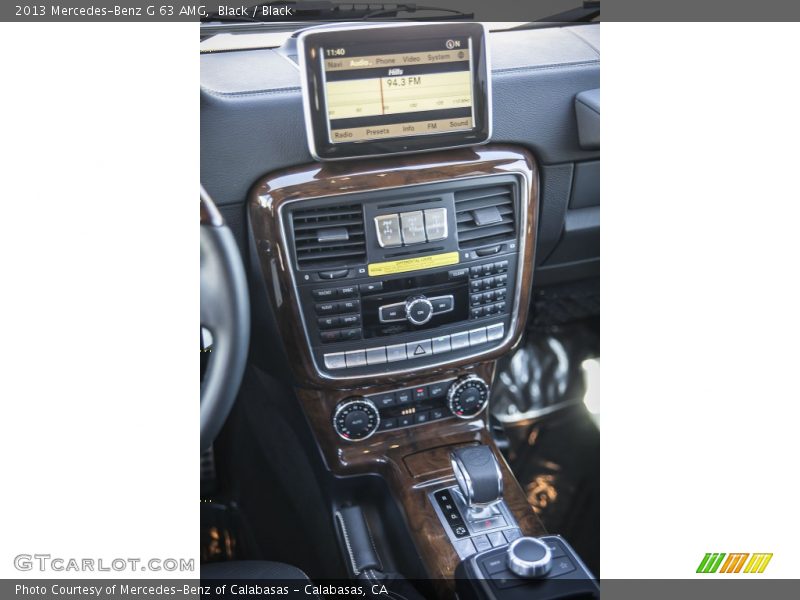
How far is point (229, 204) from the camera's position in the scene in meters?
1.08

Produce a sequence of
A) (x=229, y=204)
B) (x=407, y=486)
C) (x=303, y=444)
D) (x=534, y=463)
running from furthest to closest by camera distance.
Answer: (x=534, y=463) < (x=303, y=444) < (x=407, y=486) < (x=229, y=204)

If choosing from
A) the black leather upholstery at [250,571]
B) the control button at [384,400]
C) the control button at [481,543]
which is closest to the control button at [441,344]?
the control button at [384,400]

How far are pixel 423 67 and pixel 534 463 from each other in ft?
3.44

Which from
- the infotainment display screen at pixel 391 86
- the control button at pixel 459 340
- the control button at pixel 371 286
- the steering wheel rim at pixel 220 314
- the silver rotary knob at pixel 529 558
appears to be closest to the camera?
the steering wheel rim at pixel 220 314

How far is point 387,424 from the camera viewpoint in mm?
1315

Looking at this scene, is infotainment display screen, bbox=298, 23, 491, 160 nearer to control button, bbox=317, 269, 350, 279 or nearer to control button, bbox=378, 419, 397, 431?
control button, bbox=317, 269, 350, 279

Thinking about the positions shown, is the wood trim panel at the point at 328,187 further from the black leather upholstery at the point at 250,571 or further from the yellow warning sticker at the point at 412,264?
the black leather upholstery at the point at 250,571

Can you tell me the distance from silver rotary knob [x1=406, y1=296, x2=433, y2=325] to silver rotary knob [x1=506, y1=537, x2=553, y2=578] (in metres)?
0.35

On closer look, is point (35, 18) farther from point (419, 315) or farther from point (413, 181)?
point (419, 315)

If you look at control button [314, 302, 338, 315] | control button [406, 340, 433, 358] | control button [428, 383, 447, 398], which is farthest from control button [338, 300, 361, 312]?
control button [428, 383, 447, 398]

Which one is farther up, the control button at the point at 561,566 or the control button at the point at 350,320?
the control button at the point at 350,320

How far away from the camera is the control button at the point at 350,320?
1164mm

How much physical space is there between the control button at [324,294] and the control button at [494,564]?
1.44 ft
